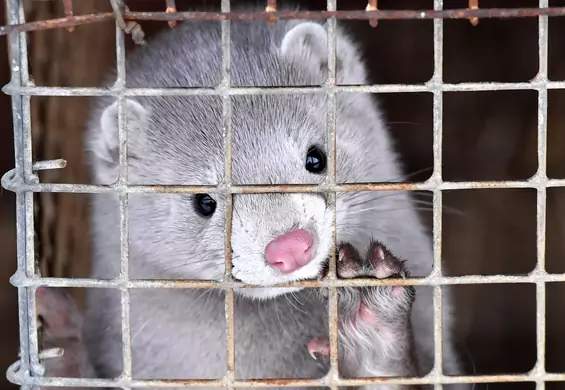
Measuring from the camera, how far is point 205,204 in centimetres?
155

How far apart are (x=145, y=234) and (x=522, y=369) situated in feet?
4.24

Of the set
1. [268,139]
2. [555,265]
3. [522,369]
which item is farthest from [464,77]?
[268,139]

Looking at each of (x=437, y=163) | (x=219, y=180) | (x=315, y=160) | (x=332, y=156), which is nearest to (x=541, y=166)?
(x=437, y=163)

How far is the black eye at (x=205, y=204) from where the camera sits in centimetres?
154

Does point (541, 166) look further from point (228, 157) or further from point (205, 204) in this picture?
point (205, 204)

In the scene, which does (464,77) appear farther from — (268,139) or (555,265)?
(268,139)

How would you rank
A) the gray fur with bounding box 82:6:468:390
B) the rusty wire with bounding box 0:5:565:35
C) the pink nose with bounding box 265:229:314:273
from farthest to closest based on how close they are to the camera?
the gray fur with bounding box 82:6:468:390 → the pink nose with bounding box 265:229:314:273 → the rusty wire with bounding box 0:5:565:35

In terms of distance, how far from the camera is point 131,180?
5.43 feet

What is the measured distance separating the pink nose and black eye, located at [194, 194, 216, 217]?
0.27m

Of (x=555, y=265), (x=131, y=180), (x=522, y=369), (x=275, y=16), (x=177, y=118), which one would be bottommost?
(x=522, y=369)

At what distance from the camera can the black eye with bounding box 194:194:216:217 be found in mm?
1539

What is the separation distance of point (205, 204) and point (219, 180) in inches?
3.9

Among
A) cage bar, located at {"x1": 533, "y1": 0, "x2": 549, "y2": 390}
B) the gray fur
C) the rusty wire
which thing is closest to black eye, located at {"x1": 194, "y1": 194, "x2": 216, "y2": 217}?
the gray fur

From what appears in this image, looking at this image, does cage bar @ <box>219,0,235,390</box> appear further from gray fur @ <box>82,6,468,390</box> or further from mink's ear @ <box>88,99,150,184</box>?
mink's ear @ <box>88,99,150,184</box>
